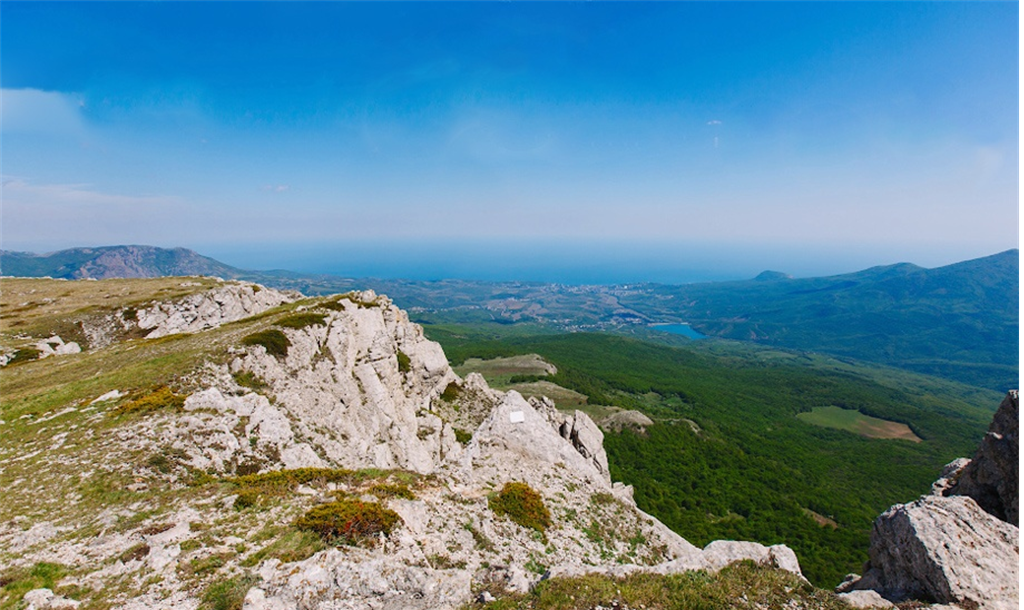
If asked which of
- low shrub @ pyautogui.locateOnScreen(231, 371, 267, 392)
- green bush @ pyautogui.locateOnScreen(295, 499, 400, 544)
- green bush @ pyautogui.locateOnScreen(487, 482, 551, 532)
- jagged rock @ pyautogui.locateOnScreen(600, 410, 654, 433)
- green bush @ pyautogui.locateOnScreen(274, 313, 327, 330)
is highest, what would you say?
green bush @ pyautogui.locateOnScreen(274, 313, 327, 330)

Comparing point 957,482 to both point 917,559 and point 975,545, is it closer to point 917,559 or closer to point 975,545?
point 975,545

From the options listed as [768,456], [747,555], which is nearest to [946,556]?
[747,555]

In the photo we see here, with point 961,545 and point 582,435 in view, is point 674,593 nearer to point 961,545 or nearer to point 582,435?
point 961,545

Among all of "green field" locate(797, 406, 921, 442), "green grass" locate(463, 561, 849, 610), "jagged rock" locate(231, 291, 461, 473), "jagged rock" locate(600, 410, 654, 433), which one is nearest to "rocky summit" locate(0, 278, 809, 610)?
"jagged rock" locate(231, 291, 461, 473)

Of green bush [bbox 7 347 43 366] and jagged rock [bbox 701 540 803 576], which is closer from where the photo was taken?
jagged rock [bbox 701 540 803 576]

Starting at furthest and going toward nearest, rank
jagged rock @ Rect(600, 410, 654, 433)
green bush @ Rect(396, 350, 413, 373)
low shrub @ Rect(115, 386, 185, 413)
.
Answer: jagged rock @ Rect(600, 410, 654, 433)
green bush @ Rect(396, 350, 413, 373)
low shrub @ Rect(115, 386, 185, 413)

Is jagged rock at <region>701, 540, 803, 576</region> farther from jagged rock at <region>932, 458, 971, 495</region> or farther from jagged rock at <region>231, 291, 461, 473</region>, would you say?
jagged rock at <region>231, 291, 461, 473</region>
